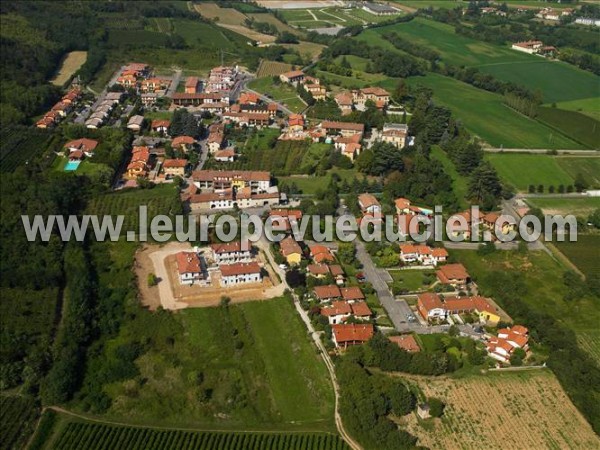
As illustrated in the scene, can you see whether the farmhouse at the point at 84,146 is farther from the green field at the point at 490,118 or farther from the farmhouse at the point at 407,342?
the green field at the point at 490,118

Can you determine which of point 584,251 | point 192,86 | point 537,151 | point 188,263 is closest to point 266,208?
point 188,263

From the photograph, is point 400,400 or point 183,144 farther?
point 183,144

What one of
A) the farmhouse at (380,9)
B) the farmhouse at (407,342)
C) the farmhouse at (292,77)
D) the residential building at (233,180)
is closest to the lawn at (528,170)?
the residential building at (233,180)

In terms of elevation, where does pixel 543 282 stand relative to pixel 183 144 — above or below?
above

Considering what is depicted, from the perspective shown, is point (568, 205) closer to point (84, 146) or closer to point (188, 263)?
point (188, 263)

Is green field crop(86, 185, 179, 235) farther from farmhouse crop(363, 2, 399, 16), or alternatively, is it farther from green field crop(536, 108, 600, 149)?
farmhouse crop(363, 2, 399, 16)

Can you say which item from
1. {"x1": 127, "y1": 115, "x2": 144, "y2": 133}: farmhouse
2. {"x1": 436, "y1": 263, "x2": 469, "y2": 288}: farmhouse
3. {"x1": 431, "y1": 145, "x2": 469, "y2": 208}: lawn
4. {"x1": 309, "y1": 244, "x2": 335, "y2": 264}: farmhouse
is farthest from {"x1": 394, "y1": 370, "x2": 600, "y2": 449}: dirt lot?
{"x1": 127, "y1": 115, "x2": 144, "y2": 133}: farmhouse
